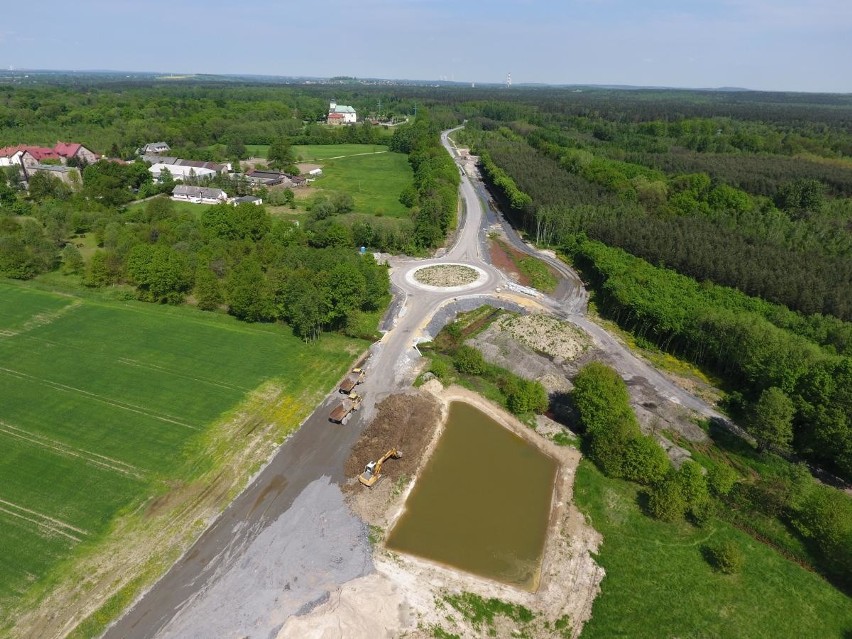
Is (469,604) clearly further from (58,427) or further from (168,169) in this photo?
(168,169)

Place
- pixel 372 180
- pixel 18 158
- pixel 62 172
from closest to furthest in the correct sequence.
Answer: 1. pixel 62 172
2. pixel 18 158
3. pixel 372 180

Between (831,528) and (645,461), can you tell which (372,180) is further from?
(831,528)

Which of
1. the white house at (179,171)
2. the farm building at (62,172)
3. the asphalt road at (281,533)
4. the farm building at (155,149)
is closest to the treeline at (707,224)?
the asphalt road at (281,533)

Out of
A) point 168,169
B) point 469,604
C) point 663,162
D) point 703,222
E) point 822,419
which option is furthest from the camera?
point 663,162

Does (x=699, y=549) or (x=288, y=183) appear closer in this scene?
(x=699, y=549)

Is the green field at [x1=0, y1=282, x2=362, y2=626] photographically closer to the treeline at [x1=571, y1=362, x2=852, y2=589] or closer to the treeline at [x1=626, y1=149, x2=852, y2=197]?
the treeline at [x1=571, y1=362, x2=852, y2=589]

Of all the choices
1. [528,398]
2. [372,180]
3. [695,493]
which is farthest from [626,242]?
[372,180]

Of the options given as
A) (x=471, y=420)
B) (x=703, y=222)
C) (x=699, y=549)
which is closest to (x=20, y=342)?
(x=471, y=420)
